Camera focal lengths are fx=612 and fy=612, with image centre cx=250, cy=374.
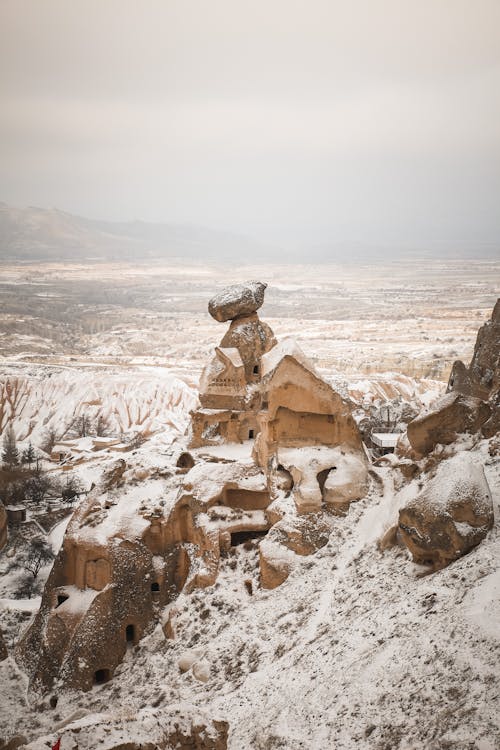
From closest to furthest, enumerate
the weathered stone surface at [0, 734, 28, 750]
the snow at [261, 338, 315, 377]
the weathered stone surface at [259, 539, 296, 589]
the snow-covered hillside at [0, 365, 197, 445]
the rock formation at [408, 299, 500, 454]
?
the weathered stone surface at [0, 734, 28, 750]
the rock formation at [408, 299, 500, 454]
the weathered stone surface at [259, 539, 296, 589]
the snow at [261, 338, 315, 377]
the snow-covered hillside at [0, 365, 197, 445]

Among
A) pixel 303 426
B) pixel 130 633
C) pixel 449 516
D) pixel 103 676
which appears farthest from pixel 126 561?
pixel 449 516

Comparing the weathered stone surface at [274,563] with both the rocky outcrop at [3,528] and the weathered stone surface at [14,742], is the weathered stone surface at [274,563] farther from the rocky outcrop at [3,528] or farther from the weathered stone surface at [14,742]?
the rocky outcrop at [3,528]

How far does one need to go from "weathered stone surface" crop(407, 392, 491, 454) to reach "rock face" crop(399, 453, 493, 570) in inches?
142

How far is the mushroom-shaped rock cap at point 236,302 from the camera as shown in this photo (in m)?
28.8

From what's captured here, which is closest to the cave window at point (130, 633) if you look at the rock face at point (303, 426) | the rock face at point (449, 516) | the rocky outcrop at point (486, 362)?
the rock face at point (303, 426)

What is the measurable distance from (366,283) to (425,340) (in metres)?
91.8

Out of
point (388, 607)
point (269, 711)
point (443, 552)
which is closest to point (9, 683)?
point (269, 711)

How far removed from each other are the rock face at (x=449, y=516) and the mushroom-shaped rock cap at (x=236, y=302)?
53.9 feet

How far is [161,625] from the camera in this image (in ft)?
62.0

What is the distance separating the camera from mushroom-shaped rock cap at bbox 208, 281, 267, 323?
28.8 meters

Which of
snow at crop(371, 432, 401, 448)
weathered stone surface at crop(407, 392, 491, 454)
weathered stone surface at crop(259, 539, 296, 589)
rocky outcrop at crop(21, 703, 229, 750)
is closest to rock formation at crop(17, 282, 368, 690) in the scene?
weathered stone surface at crop(259, 539, 296, 589)

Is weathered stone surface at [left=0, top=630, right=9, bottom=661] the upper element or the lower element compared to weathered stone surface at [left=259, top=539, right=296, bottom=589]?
lower

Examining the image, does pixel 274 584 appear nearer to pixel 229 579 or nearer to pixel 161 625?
pixel 229 579

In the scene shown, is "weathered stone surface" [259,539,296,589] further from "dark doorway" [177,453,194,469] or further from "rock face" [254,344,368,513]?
"dark doorway" [177,453,194,469]
